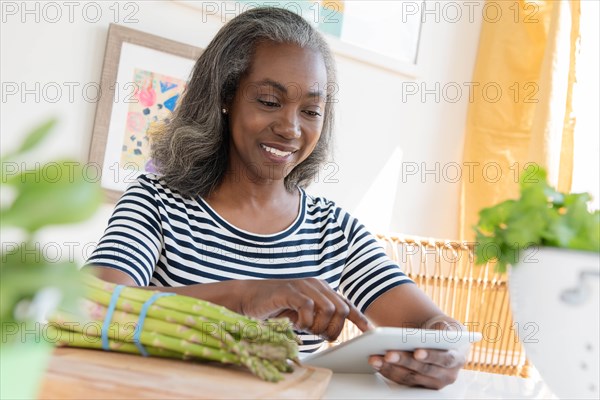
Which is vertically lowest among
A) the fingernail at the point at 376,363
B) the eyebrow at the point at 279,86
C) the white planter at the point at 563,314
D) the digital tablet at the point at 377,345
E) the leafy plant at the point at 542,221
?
the fingernail at the point at 376,363

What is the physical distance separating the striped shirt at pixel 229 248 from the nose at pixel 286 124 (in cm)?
21

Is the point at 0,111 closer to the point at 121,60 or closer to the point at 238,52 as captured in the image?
the point at 121,60

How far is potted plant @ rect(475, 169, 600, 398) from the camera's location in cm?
71

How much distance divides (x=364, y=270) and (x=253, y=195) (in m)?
0.30

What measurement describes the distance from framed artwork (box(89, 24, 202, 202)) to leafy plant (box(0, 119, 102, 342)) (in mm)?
2075

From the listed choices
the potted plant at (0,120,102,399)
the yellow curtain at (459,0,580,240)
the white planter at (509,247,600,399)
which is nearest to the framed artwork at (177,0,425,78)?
the yellow curtain at (459,0,580,240)

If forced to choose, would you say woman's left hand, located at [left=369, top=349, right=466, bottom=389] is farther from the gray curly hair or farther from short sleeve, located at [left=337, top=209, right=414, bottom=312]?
the gray curly hair

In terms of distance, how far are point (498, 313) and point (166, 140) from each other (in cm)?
110

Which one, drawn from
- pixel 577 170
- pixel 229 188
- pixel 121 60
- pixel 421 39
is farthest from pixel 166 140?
pixel 577 170

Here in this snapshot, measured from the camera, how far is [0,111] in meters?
2.20

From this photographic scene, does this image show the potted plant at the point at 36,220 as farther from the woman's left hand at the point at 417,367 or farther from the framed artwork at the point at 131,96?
the framed artwork at the point at 131,96

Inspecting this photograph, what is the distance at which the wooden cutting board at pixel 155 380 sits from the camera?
66cm

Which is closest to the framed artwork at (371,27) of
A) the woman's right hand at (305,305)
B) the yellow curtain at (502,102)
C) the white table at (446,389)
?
the yellow curtain at (502,102)

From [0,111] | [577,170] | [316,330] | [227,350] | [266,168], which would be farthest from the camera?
[577,170]
